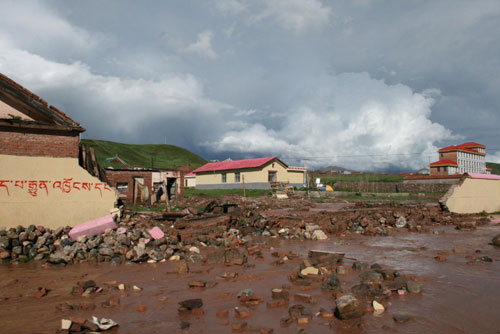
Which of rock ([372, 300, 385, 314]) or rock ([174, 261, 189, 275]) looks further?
rock ([174, 261, 189, 275])

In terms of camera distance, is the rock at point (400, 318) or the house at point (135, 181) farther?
the house at point (135, 181)

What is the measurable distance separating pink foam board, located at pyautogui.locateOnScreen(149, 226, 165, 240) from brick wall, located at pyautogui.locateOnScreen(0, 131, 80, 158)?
3.83 metres

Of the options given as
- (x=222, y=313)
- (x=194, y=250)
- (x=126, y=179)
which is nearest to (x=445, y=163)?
(x=126, y=179)

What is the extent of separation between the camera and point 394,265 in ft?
27.5

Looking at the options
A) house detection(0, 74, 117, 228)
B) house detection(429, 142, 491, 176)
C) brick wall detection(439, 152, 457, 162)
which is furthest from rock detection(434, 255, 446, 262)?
brick wall detection(439, 152, 457, 162)

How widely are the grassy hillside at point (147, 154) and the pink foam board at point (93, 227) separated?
5260cm

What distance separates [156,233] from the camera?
10.5 meters

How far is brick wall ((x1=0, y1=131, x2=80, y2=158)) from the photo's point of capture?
33.9ft

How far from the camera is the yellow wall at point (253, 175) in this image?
131 feet

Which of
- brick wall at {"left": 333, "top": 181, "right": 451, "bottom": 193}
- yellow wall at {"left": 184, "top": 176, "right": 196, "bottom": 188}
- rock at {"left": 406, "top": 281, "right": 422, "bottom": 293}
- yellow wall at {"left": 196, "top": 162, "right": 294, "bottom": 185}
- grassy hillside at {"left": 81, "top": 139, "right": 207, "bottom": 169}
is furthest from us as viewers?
grassy hillside at {"left": 81, "top": 139, "right": 207, "bottom": 169}

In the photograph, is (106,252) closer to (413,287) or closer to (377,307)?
(377,307)

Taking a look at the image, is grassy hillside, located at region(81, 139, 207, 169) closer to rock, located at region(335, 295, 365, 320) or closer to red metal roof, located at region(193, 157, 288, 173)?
red metal roof, located at region(193, 157, 288, 173)

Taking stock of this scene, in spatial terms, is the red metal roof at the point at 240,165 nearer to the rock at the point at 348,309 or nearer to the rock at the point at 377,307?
the rock at the point at 377,307

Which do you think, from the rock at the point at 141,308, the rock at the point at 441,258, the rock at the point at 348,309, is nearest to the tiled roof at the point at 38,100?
the rock at the point at 141,308
